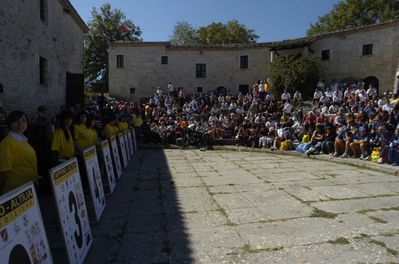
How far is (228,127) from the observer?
61.9 feet

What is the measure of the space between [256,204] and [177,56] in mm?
25472

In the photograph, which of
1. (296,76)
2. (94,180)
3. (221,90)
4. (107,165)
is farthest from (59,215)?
(221,90)

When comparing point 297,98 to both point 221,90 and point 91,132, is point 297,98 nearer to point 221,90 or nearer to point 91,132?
point 221,90

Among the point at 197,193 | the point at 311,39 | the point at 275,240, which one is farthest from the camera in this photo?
the point at 311,39

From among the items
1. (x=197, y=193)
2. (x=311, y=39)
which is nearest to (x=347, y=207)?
(x=197, y=193)

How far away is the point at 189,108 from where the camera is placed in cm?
2436

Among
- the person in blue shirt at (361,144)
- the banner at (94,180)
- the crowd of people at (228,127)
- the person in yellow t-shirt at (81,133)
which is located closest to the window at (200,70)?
the crowd of people at (228,127)

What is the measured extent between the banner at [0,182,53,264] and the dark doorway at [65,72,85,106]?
1464 cm

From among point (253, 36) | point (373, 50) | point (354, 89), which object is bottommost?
point (354, 89)

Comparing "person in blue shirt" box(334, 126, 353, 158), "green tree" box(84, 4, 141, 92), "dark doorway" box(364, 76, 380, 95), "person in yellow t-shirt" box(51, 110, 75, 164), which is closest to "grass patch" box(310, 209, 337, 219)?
"person in yellow t-shirt" box(51, 110, 75, 164)

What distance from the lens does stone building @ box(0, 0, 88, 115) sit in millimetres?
10523

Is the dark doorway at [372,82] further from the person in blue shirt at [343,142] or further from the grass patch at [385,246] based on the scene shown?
the grass patch at [385,246]

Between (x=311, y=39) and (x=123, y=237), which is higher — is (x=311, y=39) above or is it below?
above

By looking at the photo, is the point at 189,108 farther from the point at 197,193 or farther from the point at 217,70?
the point at 197,193
